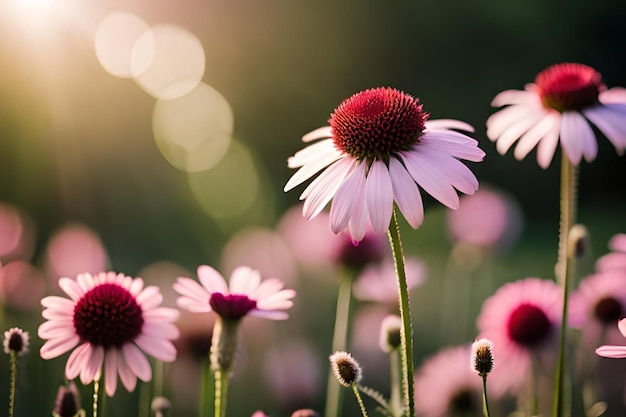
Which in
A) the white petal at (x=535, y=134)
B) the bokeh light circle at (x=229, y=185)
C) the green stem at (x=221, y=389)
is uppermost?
the bokeh light circle at (x=229, y=185)

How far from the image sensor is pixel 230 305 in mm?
1216

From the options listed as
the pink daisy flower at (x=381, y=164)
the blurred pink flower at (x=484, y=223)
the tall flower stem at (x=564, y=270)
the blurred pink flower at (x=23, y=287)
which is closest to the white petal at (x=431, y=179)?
the pink daisy flower at (x=381, y=164)

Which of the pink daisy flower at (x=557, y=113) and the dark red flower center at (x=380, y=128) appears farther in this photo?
the pink daisy flower at (x=557, y=113)

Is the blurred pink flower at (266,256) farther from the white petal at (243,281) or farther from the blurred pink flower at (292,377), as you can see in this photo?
the white petal at (243,281)

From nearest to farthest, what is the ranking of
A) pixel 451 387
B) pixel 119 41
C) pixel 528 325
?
pixel 528 325 < pixel 451 387 < pixel 119 41

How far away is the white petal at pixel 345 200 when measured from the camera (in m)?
1.11

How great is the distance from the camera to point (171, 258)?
6.50m

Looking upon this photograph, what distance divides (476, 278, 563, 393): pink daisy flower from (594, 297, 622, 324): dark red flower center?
0.31ft

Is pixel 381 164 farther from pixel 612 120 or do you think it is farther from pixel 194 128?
pixel 194 128

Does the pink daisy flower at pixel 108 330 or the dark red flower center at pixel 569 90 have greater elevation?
the dark red flower center at pixel 569 90

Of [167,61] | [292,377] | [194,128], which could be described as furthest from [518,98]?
[167,61]

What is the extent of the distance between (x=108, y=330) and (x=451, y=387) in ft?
3.49

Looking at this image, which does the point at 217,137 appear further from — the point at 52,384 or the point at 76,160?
the point at 52,384

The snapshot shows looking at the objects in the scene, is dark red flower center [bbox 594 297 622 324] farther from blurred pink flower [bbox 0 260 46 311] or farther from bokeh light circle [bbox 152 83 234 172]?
bokeh light circle [bbox 152 83 234 172]
